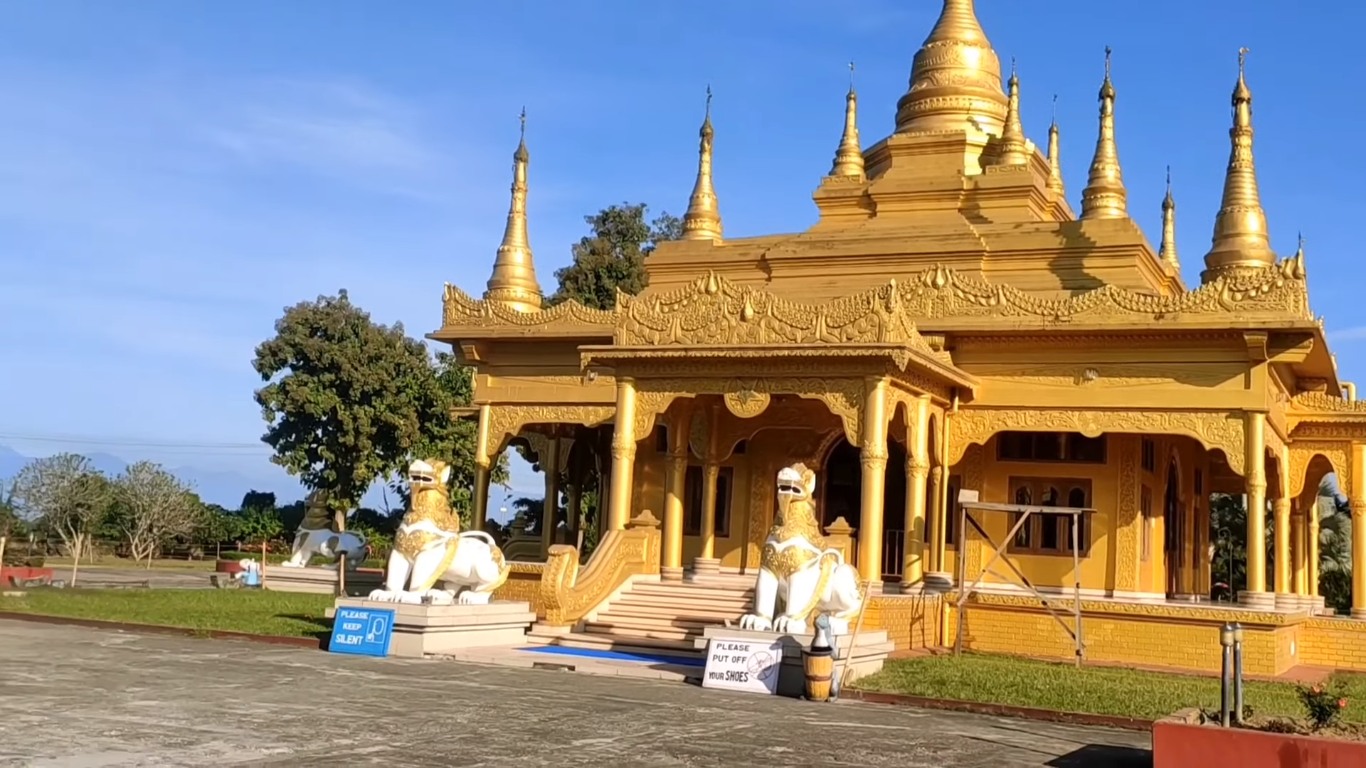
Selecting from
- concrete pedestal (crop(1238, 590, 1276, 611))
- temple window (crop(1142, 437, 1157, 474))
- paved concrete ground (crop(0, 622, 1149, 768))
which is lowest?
paved concrete ground (crop(0, 622, 1149, 768))

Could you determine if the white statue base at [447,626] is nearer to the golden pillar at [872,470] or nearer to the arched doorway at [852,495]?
the golden pillar at [872,470]

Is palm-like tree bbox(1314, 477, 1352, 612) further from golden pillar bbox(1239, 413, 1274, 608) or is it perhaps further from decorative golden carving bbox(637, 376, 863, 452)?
decorative golden carving bbox(637, 376, 863, 452)

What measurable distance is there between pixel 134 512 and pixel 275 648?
3307cm

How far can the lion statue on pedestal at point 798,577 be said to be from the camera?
14.1 meters

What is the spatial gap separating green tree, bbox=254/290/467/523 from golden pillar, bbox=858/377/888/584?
2490 cm

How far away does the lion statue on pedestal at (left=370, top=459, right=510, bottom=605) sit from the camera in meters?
15.6

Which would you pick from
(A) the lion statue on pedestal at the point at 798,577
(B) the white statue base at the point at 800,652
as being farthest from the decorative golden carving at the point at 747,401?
(B) the white statue base at the point at 800,652

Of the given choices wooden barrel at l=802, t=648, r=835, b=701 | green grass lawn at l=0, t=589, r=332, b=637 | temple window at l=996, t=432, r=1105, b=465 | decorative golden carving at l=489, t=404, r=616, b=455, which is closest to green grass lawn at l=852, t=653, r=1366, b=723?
wooden barrel at l=802, t=648, r=835, b=701

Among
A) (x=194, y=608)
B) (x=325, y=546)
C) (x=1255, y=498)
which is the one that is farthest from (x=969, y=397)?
(x=325, y=546)

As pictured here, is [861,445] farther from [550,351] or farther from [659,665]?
[550,351]

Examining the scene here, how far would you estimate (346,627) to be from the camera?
49.5 feet

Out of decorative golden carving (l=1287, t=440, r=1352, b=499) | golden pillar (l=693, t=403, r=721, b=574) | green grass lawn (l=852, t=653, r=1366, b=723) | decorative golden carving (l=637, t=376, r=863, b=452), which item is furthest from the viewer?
decorative golden carving (l=1287, t=440, r=1352, b=499)

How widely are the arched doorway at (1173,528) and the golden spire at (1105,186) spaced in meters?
3.84

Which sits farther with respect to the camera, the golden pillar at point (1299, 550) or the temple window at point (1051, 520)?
the golden pillar at point (1299, 550)
